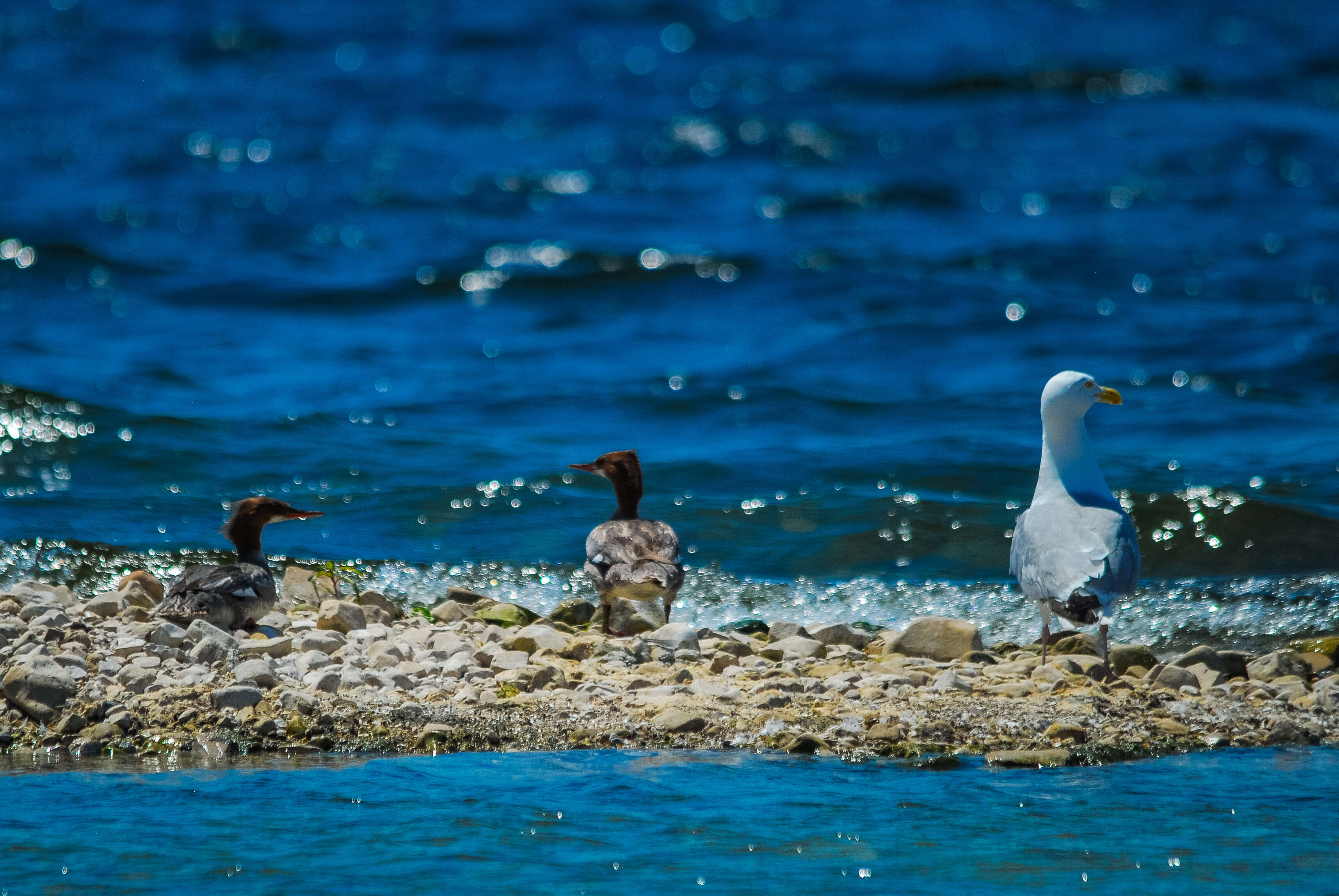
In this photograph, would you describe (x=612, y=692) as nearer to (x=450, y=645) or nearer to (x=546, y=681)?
(x=546, y=681)

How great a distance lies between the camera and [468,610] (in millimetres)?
7176

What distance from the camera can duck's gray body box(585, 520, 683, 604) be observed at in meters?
6.91

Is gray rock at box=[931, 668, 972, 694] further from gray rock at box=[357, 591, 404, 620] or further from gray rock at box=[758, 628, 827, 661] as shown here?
gray rock at box=[357, 591, 404, 620]

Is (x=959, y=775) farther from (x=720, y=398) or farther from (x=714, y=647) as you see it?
(x=720, y=398)

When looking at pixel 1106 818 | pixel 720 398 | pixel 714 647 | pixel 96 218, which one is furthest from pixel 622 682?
pixel 96 218

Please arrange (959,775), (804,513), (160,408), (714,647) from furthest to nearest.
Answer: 1. (160,408)
2. (804,513)
3. (714,647)
4. (959,775)

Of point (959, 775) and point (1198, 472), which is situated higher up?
point (1198, 472)

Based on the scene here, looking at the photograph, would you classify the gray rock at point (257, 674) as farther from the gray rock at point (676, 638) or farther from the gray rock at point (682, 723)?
the gray rock at point (676, 638)

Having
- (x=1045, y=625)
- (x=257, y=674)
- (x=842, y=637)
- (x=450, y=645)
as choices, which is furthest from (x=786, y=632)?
(x=257, y=674)

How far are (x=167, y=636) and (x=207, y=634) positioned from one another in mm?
162

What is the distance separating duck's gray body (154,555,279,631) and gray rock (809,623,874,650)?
258 cm

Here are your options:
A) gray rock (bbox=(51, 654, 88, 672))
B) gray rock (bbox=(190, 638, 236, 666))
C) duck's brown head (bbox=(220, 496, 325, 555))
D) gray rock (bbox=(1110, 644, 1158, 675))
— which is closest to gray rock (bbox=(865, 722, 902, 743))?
gray rock (bbox=(1110, 644, 1158, 675))

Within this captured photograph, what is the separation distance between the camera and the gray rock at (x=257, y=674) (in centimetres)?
529

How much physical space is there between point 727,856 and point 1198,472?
328 inches
